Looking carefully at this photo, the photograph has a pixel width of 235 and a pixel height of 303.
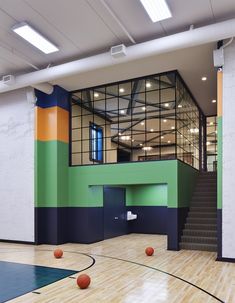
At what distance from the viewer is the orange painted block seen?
1105 centimetres

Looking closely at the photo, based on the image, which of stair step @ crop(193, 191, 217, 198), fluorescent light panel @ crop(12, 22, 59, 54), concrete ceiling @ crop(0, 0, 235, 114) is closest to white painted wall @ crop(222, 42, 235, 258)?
concrete ceiling @ crop(0, 0, 235, 114)

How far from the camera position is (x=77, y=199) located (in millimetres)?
11109

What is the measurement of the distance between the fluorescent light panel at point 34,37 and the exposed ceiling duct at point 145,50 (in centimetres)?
71

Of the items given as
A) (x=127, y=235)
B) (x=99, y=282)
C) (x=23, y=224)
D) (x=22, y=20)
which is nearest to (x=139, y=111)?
(x=127, y=235)

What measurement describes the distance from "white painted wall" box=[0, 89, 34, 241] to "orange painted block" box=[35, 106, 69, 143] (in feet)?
0.86

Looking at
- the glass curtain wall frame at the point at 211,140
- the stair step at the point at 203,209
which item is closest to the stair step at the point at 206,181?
the stair step at the point at 203,209

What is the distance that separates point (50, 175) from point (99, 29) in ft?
17.2

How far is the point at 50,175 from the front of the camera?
10.9 m

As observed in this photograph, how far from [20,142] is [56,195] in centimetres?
234

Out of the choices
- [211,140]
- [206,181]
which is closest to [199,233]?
[206,181]

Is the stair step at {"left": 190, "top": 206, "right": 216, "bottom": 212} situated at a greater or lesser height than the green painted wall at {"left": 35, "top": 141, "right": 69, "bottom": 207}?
lesser

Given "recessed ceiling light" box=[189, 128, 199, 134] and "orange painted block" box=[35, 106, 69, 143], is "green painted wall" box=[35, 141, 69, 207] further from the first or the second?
"recessed ceiling light" box=[189, 128, 199, 134]

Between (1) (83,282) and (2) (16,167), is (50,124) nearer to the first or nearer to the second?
(2) (16,167)

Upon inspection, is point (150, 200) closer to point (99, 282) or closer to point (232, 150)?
point (232, 150)
